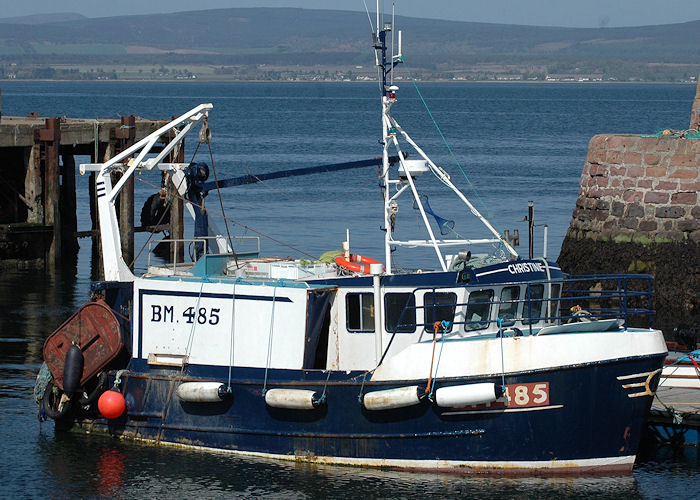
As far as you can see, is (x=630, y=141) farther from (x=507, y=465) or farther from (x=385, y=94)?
(x=507, y=465)

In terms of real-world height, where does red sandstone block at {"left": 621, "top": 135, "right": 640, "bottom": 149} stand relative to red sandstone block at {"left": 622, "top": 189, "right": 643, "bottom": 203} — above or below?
above

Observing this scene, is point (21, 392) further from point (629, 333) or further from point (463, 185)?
point (463, 185)

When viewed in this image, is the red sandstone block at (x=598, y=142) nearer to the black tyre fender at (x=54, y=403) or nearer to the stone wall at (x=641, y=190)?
the stone wall at (x=641, y=190)

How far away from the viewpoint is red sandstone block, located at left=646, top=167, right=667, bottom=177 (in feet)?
84.1

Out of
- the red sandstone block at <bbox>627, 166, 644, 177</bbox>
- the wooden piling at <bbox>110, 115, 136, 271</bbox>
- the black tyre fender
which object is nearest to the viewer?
the black tyre fender

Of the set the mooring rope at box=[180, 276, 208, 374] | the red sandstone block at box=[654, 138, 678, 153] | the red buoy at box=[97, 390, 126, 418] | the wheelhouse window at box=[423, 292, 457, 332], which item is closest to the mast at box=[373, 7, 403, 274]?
the wheelhouse window at box=[423, 292, 457, 332]

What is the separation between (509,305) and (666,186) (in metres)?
10.3

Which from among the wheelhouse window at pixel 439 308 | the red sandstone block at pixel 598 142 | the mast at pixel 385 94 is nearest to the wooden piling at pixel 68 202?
the red sandstone block at pixel 598 142

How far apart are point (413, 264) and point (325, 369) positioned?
13.0m

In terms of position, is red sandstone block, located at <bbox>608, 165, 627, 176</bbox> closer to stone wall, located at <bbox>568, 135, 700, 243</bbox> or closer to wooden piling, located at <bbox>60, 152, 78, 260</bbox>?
stone wall, located at <bbox>568, 135, 700, 243</bbox>

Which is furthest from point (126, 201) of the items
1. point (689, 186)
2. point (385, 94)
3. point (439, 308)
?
point (439, 308)

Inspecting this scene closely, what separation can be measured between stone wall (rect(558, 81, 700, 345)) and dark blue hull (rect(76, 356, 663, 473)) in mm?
9502

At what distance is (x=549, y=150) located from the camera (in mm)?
66188

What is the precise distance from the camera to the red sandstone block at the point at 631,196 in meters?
25.9
